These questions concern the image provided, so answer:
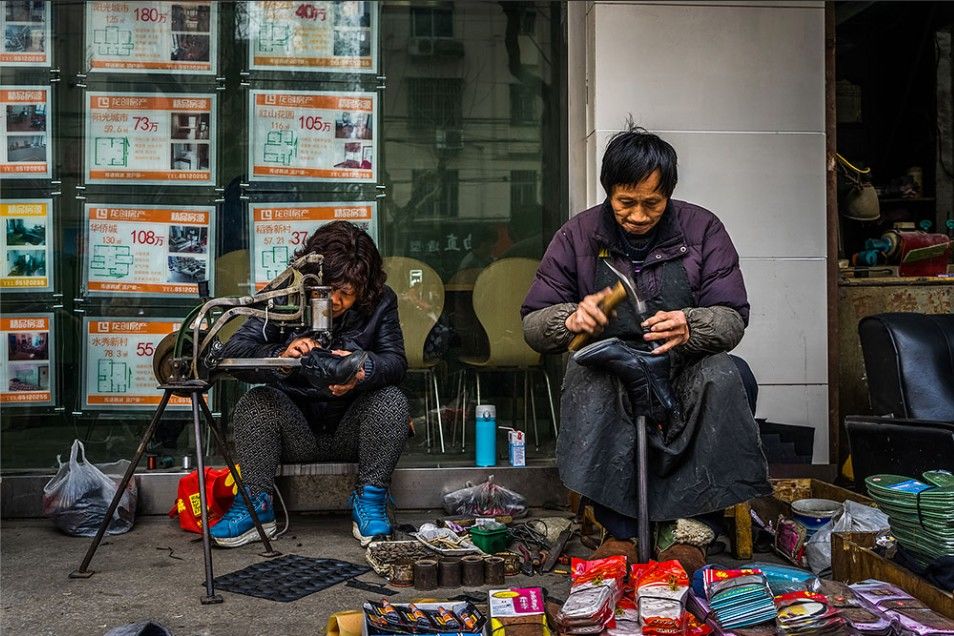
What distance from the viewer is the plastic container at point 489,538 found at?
3861 millimetres

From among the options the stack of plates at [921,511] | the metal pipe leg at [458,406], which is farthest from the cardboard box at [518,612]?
the metal pipe leg at [458,406]

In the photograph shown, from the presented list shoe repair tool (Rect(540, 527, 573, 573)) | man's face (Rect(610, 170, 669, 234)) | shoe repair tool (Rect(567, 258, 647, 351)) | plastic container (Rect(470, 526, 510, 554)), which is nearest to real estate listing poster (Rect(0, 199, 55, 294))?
plastic container (Rect(470, 526, 510, 554))

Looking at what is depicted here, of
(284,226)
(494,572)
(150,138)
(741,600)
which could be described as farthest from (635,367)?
(150,138)

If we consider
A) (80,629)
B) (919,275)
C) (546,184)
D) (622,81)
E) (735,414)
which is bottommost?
(80,629)

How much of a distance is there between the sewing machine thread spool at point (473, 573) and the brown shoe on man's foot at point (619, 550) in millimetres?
475

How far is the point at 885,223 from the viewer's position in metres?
7.27

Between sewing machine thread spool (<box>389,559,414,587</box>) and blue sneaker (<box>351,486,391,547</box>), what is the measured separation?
0.57m

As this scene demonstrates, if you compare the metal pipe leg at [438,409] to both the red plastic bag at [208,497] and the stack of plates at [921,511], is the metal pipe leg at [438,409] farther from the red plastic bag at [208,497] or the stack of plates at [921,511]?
the stack of plates at [921,511]

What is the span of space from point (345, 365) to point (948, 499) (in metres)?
2.19

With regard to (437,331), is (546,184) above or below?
above

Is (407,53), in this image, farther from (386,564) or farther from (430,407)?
(386,564)

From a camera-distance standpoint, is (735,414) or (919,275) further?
(919,275)

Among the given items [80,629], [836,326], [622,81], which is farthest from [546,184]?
[80,629]

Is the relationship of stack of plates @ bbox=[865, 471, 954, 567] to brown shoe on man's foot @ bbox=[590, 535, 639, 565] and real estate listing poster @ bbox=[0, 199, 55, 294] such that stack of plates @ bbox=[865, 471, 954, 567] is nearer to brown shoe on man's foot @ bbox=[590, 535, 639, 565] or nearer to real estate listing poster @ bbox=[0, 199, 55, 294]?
brown shoe on man's foot @ bbox=[590, 535, 639, 565]
